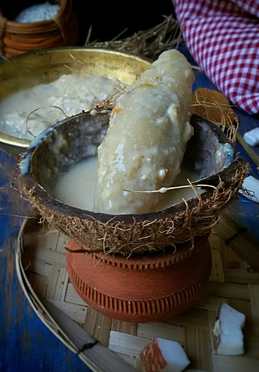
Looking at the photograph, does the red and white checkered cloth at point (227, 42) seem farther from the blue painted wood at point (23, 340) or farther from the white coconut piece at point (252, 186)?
the blue painted wood at point (23, 340)

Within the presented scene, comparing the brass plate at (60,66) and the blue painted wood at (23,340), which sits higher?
the brass plate at (60,66)

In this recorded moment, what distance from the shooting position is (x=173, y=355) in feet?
1.91

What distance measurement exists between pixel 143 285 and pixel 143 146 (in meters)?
0.15

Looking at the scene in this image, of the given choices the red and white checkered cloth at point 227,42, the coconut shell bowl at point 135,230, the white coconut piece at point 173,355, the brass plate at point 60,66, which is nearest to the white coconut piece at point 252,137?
the red and white checkered cloth at point 227,42

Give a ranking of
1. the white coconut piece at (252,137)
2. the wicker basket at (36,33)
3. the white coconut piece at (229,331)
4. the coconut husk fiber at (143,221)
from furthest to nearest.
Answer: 1. the wicker basket at (36,33)
2. the white coconut piece at (252,137)
3. the white coconut piece at (229,331)
4. the coconut husk fiber at (143,221)

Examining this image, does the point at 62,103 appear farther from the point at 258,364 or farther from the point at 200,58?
the point at 258,364

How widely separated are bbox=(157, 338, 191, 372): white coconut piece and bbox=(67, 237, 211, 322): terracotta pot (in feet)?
0.10

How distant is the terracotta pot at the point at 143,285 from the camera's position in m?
0.58

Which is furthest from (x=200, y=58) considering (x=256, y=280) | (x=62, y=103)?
(x=256, y=280)

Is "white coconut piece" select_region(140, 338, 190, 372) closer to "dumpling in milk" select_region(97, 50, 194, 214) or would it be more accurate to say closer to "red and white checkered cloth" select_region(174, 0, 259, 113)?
"dumpling in milk" select_region(97, 50, 194, 214)

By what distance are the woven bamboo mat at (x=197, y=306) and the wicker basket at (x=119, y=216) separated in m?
0.12

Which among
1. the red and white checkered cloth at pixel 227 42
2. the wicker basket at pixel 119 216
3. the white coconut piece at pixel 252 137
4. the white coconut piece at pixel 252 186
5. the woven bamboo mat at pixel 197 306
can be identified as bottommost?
the woven bamboo mat at pixel 197 306

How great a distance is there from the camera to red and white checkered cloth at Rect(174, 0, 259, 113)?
3.36 ft

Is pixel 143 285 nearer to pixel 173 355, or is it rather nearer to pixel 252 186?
pixel 173 355
